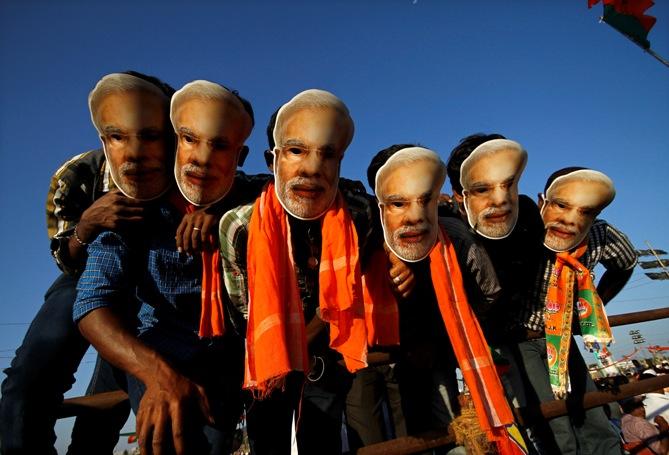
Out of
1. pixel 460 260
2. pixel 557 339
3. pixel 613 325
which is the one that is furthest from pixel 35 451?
pixel 613 325

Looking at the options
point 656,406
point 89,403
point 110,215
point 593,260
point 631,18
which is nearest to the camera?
point 89,403

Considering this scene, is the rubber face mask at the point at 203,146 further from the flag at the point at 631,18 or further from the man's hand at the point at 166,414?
the flag at the point at 631,18

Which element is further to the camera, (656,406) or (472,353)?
(656,406)

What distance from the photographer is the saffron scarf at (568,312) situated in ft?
9.04

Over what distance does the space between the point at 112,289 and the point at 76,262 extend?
0.47 m

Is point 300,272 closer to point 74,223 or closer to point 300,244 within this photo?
point 300,244

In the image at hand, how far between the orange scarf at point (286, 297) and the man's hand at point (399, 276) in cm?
38

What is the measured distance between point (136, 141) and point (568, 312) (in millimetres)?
2749

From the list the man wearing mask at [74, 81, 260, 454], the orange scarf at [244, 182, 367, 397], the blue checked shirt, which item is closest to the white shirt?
the orange scarf at [244, 182, 367, 397]

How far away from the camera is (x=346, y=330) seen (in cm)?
191

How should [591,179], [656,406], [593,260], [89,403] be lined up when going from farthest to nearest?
[656,406] → [593,260] → [591,179] → [89,403]

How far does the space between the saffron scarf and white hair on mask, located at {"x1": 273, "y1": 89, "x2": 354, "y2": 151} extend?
1.82 meters

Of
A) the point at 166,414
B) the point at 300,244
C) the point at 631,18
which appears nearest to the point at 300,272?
the point at 300,244

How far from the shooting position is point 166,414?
1.47 metres
